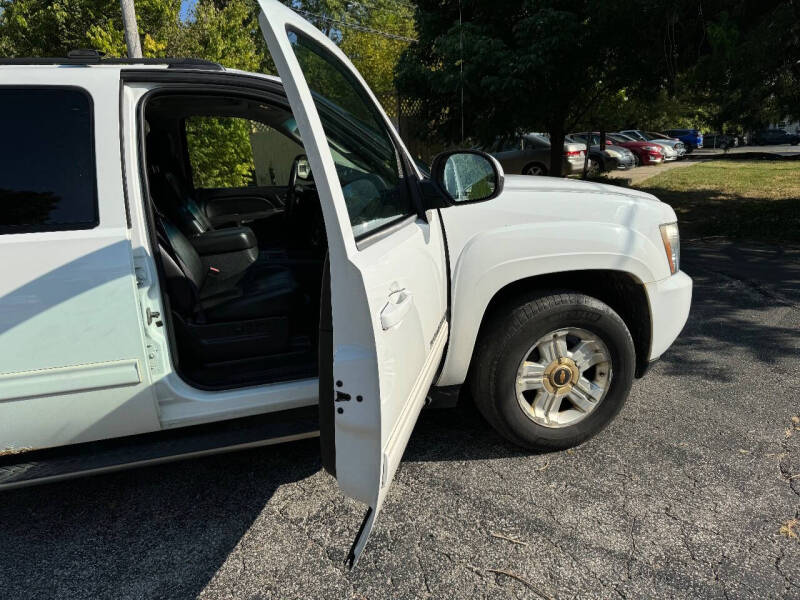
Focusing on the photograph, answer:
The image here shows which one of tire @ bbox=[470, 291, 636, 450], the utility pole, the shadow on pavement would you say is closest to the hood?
tire @ bbox=[470, 291, 636, 450]

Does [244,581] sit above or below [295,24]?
below

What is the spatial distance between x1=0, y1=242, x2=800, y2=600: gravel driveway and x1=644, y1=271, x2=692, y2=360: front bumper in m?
0.52

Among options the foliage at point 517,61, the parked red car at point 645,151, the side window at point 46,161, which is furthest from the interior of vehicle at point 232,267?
the parked red car at point 645,151

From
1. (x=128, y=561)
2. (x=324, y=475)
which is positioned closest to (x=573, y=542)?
(x=324, y=475)

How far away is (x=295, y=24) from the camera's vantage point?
1837mm

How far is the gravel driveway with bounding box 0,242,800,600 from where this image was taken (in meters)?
2.12

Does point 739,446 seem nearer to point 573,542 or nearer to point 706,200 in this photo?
point 573,542

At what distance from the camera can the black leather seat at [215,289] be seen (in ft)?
8.14

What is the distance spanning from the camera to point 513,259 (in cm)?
257

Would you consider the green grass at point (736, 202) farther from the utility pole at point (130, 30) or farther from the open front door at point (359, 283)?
the utility pole at point (130, 30)

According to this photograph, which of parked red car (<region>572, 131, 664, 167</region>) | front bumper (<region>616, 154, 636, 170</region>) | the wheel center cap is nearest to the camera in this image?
the wheel center cap

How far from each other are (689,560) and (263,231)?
3.37 meters

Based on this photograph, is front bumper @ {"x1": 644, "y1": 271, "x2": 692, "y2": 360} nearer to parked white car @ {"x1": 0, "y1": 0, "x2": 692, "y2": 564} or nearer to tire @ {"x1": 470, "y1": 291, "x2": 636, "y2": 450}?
parked white car @ {"x1": 0, "y1": 0, "x2": 692, "y2": 564}

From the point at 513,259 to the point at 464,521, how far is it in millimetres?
1176
